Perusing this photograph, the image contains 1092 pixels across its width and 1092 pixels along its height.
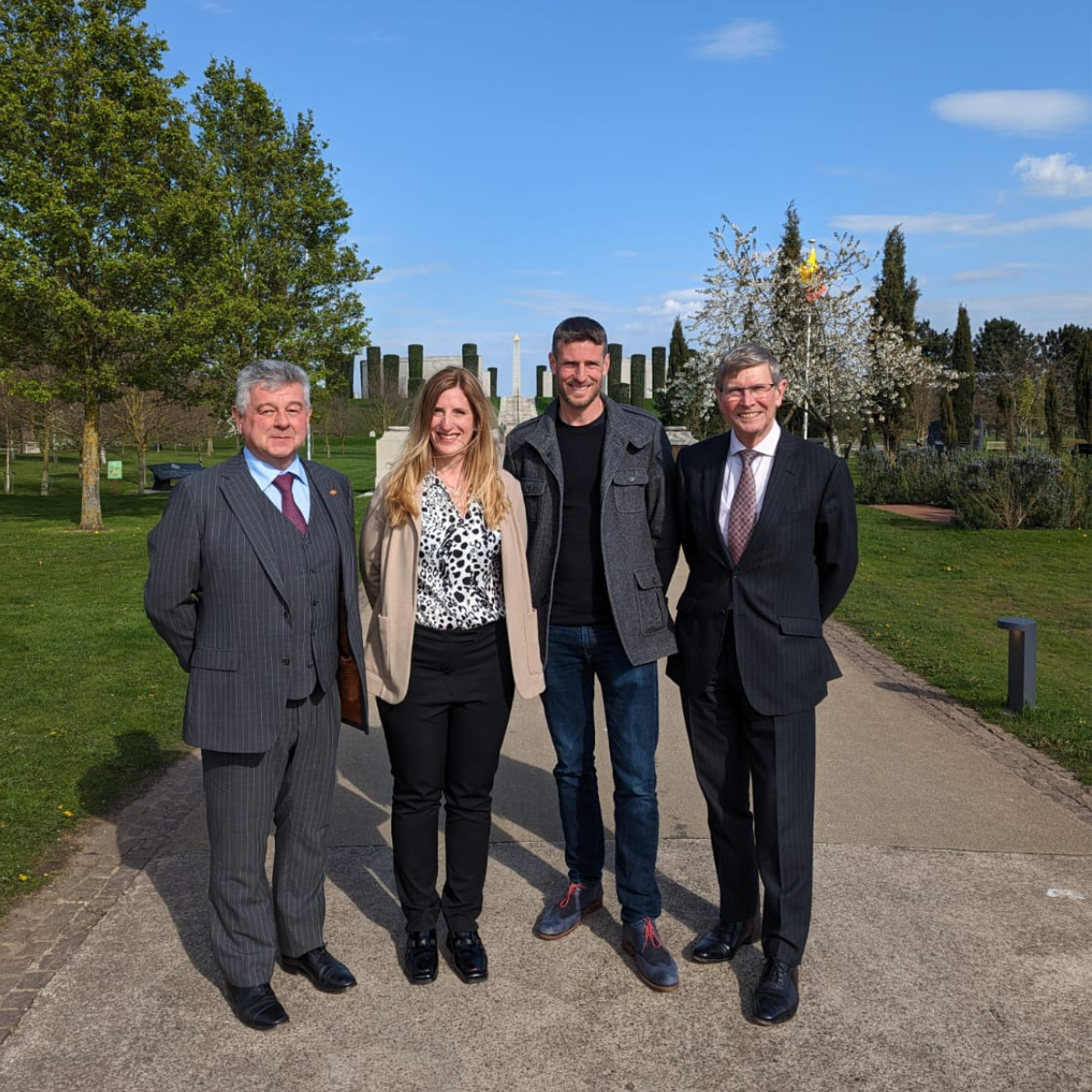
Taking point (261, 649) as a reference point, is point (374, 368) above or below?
above

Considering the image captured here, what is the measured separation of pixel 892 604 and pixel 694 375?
114ft

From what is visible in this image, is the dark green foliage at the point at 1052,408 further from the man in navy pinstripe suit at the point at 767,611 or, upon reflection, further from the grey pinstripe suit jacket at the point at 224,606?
the grey pinstripe suit jacket at the point at 224,606

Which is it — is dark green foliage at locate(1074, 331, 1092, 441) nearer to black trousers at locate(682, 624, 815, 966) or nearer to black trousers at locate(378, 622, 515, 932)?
black trousers at locate(682, 624, 815, 966)

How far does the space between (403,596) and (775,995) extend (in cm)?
169

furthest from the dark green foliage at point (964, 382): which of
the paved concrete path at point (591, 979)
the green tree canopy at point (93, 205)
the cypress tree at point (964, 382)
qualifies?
the paved concrete path at point (591, 979)

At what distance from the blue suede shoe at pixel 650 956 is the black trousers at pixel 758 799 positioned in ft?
0.97

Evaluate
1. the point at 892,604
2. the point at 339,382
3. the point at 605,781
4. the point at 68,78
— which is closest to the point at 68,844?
the point at 605,781

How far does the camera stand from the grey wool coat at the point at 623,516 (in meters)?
3.54

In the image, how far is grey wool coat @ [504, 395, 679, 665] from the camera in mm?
3539

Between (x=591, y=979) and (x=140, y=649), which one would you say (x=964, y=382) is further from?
(x=591, y=979)

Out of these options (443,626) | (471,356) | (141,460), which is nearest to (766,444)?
(443,626)

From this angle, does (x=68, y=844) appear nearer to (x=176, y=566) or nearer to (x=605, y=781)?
(x=176, y=566)

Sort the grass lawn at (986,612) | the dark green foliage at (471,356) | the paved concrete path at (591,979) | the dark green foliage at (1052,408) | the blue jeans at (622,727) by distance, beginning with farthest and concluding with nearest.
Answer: the dark green foliage at (471,356) → the dark green foliage at (1052,408) → the grass lawn at (986,612) → the blue jeans at (622,727) → the paved concrete path at (591,979)

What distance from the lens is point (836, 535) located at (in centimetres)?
347
